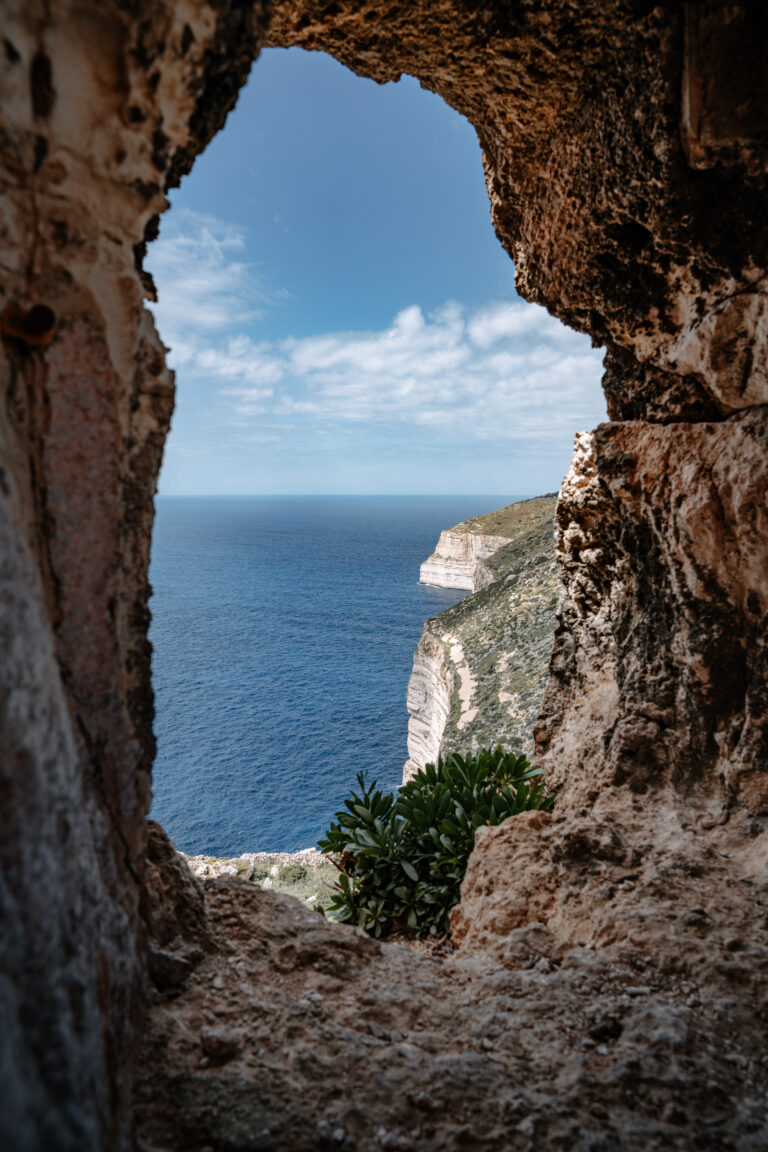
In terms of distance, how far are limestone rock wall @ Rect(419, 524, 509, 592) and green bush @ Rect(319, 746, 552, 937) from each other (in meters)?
48.1

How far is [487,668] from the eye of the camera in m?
23.4

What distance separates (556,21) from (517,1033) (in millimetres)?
4945

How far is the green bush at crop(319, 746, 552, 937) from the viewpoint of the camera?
5.52m

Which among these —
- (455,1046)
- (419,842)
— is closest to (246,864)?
(419,842)

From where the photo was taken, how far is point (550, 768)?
621cm

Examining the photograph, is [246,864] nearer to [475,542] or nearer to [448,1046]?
[448,1046]

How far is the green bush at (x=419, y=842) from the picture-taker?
5.52 meters

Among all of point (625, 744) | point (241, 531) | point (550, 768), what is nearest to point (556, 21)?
point (625, 744)

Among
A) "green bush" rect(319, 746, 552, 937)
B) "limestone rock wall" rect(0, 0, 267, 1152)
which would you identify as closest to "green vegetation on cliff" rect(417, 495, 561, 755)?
"green bush" rect(319, 746, 552, 937)

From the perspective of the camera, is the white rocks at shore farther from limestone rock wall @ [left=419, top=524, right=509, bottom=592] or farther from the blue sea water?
limestone rock wall @ [left=419, top=524, right=509, bottom=592]

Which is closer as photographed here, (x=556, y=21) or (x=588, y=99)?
(x=556, y=21)

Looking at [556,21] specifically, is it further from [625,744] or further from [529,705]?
[529,705]

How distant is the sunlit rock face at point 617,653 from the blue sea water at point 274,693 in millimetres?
26273

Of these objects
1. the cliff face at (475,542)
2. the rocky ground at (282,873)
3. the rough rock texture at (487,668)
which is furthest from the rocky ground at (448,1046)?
the cliff face at (475,542)
